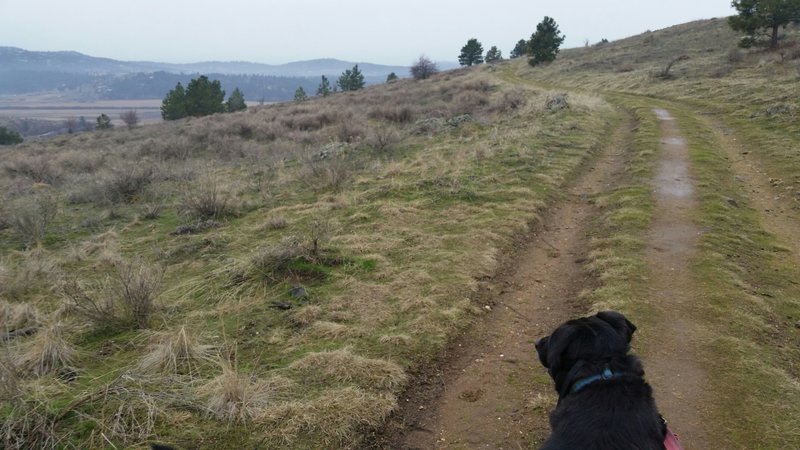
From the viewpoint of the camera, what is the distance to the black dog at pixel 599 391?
8.53 feet

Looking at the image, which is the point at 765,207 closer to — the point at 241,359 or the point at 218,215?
the point at 241,359

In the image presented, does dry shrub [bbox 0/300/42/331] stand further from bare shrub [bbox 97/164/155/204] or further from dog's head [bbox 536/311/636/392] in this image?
bare shrub [bbox 97/164/155/204]

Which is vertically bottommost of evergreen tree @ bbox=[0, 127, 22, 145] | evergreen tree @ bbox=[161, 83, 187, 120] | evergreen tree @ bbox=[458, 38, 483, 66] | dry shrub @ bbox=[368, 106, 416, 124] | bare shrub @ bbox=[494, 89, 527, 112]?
evergreen tree @ bbox=[0, 127, 22, 145]

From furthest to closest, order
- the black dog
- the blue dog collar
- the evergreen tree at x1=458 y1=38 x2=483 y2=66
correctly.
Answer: the evergreen tree at x1=458 y1=38 x2=483 y2=66 < the blue dog collar < the black dog

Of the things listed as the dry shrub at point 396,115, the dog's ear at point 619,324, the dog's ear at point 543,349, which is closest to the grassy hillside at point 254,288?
the dog's ear at point 543,349

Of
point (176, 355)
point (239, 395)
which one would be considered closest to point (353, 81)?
point (176, 355)

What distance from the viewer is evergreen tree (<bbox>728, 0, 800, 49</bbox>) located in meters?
26.9

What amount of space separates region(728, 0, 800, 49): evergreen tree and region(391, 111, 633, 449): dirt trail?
1144 inches

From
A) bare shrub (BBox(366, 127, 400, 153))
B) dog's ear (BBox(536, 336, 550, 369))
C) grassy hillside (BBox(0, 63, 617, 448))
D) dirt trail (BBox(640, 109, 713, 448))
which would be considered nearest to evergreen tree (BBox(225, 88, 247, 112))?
grassy hillside (BBox(0, 63, 617, 448))

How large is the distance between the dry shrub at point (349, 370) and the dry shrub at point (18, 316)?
3.60 meters

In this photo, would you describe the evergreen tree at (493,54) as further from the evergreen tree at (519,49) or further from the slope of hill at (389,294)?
the slope of hill at (389,294)

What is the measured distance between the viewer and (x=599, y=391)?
284 centimetres

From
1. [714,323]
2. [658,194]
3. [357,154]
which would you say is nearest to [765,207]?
[658,194]

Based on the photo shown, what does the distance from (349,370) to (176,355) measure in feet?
5.83
